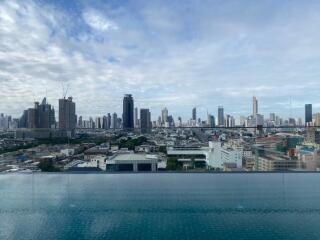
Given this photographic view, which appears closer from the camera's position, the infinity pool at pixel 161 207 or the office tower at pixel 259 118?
the infinity pool at pixel 161 207

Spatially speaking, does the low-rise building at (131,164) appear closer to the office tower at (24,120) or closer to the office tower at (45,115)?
the office tower at (45,115)

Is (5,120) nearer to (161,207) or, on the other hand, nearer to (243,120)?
(243,120)

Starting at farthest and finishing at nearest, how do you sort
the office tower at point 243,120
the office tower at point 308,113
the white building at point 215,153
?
the office tower at point 243,120 < the white building at point 215,153 < the office tower at point 308,113

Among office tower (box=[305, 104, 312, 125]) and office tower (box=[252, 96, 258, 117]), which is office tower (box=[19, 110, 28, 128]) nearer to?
office tower (box=[252, 96, 258, 117])

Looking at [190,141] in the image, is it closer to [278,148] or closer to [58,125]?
[278,148]

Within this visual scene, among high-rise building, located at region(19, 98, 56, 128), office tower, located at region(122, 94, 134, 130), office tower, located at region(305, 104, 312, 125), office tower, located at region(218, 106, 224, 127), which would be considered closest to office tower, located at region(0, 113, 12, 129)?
high-rise building, located at region(19, 98, 56, 128)

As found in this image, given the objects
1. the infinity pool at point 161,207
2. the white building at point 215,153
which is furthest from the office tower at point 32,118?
the white building at point 215,153

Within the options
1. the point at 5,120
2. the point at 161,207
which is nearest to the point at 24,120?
the point at 5,120
